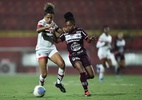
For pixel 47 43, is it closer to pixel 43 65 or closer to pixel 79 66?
pixel 43 65

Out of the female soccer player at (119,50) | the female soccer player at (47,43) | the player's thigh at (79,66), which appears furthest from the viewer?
the female soccer player at (119,50)

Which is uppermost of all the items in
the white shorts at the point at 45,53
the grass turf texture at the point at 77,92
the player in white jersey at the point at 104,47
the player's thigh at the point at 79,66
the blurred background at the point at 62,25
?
the blurred background at the point at 62,25

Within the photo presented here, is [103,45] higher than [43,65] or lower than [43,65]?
higher

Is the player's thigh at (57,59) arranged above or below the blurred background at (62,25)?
below

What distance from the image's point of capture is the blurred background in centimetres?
2841

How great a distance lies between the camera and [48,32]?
12383 millimetres

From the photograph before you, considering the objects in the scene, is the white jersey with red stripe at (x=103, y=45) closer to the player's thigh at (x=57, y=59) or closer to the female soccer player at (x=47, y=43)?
the female soccer player at (x=47, y=43)

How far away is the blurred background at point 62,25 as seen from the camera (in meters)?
28.4

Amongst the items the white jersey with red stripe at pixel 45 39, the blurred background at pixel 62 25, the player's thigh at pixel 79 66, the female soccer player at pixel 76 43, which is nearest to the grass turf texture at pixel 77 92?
the player's thigh at pixel 79 66

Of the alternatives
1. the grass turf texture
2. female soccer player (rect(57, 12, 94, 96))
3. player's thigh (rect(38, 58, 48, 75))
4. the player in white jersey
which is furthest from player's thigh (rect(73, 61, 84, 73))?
the player in white jersey

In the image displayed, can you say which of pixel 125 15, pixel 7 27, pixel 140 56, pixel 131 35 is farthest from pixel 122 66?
pixel 7 27

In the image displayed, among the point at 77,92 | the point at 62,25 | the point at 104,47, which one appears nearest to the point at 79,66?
the point at 77,92

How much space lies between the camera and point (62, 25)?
30688mm

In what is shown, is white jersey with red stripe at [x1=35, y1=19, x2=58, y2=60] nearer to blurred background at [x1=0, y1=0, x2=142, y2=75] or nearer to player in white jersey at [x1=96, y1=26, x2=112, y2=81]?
player in white jersey at [x1=96, y1=26, x2=112, y2=81]
